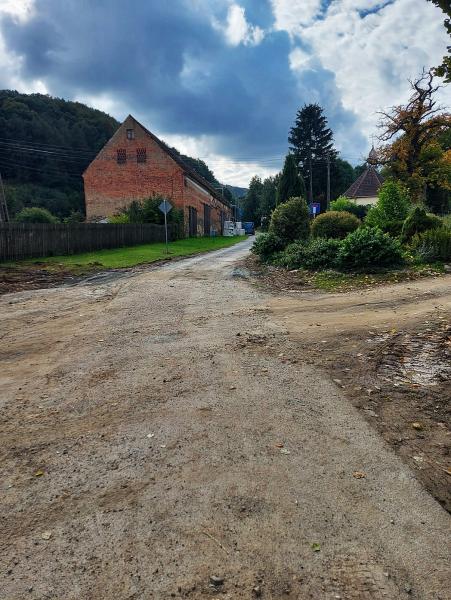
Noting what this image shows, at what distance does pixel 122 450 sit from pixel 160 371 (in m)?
1.77

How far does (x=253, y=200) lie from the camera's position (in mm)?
99812

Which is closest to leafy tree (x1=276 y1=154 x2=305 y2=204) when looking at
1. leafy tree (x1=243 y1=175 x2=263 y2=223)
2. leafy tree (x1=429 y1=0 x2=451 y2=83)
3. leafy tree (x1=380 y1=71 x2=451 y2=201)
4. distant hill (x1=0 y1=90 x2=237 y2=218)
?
leafy tree (x1=380 y1=71 x2=451 y2=201)

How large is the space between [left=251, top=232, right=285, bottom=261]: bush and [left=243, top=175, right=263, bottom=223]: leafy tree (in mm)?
81722

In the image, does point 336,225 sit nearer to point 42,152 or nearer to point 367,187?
point 367,187

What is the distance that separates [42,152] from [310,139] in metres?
43.6

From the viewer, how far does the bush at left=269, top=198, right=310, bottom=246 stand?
723 inches

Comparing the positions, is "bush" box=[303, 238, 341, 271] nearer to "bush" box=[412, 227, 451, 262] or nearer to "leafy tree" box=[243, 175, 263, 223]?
"bush" box=[412, 227, 451, 262]

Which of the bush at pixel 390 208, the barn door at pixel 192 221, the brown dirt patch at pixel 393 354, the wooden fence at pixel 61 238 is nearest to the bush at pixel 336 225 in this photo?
the bush at pixel 390 208

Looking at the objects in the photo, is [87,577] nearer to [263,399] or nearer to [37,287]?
[263,399]

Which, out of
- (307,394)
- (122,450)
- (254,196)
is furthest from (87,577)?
(254,196)

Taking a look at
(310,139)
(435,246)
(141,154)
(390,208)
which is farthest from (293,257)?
(310,139)

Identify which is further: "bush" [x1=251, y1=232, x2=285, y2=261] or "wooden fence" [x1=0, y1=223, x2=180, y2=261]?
"wooden fence" [x1=0, y1=223, x2=180, y2=261]

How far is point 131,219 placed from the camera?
3350 centimetres

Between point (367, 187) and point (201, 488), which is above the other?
point (367, 187)
